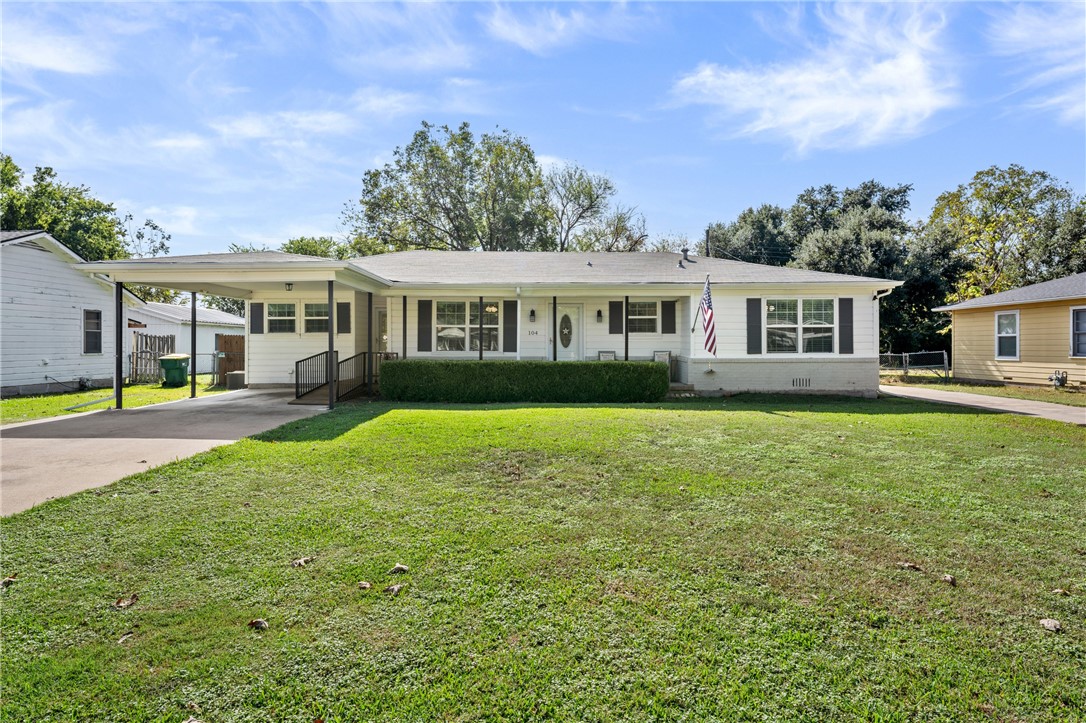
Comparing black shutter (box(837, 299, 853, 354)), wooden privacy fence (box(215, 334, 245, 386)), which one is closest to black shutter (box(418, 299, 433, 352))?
wooden privacy fence (box(215, 334, 245, 386))

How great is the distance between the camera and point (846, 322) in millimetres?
13781

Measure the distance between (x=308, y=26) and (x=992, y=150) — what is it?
34694 mm

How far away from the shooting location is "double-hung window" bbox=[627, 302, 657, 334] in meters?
14.9

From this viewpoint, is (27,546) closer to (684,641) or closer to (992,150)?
(684,641)

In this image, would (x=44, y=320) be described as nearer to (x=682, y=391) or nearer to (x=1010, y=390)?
(x=682, y=391)

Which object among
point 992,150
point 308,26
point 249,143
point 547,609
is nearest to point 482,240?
point 249,143

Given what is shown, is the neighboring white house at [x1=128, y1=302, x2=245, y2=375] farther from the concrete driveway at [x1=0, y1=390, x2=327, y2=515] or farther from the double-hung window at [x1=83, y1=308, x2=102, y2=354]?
the concrete driveway at [x1=0, y1=390, x2=327, y2=515]

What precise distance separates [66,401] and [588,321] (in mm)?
13112

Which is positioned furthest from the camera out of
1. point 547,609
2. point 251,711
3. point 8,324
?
point 8,324

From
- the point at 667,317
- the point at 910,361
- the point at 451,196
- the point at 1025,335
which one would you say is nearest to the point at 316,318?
the point at 667,317

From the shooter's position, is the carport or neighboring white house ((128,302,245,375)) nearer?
the carport

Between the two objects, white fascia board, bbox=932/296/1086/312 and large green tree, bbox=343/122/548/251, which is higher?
large green tree, bbox=343/122/548/251

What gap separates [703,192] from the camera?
29688 mm

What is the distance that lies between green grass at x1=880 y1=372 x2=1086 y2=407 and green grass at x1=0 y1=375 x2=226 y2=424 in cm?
2121
